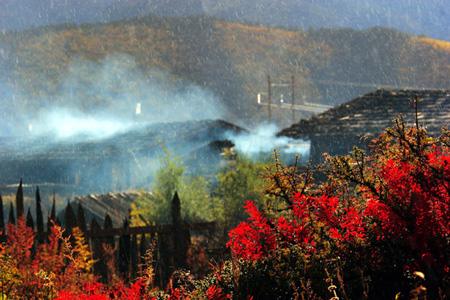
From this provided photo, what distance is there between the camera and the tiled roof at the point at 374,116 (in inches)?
704

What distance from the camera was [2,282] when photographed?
11.2 ft

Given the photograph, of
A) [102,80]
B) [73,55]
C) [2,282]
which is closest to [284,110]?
[102,80]

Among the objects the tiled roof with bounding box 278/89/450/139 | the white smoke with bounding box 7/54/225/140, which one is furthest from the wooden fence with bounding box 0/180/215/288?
the white smoke with bounding box 7/54/225/140

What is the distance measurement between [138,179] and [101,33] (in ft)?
213

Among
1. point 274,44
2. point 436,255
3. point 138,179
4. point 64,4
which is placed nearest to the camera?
point 436,255

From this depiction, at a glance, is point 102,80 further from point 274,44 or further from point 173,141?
point 173,141

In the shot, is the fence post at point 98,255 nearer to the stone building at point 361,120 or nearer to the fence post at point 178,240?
the fence post at point 178,240

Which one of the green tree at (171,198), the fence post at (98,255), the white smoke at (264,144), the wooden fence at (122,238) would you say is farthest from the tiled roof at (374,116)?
the white smoke at (264,144)

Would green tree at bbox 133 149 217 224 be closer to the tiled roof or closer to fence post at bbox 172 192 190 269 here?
the tiled roof

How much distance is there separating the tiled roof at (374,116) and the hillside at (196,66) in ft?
192

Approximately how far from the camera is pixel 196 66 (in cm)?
8988

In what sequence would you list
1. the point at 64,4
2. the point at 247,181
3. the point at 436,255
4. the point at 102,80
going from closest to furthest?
1. the point at 436,255
2. the point at 247,181
3. the point at 102,80
4. the point at 64,4

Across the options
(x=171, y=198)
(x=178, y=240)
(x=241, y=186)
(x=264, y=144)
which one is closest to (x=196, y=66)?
(x=264, y=144)

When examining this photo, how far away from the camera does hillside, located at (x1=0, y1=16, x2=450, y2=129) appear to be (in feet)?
254
